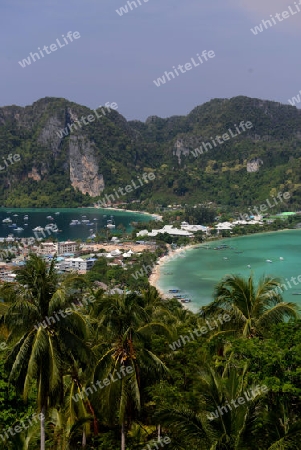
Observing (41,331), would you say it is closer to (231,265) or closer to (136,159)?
(231,265)

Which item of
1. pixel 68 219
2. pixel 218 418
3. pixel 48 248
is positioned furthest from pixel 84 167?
pixel 218 418

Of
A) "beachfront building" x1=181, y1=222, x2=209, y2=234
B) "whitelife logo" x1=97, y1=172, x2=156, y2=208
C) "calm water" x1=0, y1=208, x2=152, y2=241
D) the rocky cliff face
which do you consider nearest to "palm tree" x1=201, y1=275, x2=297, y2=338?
"calm water" x1=0, y1=208, x2=152, y2=241

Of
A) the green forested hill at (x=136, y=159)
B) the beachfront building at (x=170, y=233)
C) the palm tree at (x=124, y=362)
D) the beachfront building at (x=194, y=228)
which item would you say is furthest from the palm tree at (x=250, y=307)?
the green forested hill at (x=136, y=159)

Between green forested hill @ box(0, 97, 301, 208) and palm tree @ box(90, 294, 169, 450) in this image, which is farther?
green forested hill @ box(0, 97, 301, 208)

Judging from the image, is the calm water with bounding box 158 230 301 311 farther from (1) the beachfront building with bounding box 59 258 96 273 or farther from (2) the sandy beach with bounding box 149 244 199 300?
(1) the beachfront building with bounding box 59 258 96 273

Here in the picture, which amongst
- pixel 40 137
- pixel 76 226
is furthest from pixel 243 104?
pixel 76 226

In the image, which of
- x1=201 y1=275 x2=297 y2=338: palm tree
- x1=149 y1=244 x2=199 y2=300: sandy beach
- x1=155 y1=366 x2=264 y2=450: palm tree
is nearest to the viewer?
x1=155 y1=366 x2=264 y2=450: palm tree
